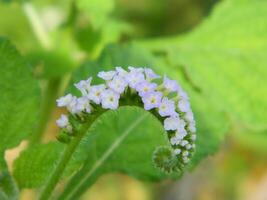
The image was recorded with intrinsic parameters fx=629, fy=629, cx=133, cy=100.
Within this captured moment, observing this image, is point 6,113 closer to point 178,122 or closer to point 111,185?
point 178,122

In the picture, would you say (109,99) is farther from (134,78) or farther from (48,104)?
(48,104)

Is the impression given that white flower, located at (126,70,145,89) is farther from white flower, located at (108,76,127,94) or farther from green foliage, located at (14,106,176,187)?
green foliage, located at (14,106,176,187)

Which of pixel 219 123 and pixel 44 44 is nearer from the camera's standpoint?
pixel 219 123

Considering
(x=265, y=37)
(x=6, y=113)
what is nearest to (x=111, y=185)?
(x=265, y=37)

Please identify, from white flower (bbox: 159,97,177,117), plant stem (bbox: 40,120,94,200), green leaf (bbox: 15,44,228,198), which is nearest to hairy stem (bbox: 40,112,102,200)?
plant stem (bbox: 40,120,94,200)

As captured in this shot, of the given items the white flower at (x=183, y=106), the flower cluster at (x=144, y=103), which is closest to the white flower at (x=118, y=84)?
the flower cluster at (x=144, y=103)

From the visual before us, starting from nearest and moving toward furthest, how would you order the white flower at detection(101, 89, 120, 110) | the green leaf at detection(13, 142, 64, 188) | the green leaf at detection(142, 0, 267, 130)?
1. the white flower at detection(101, 89, 120, 110)
2. the green leaf at detection(13, 142, 64, 188)
3. the green leaf at detection(142, 0, 267, 130)

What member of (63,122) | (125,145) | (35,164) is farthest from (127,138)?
(63,122)
